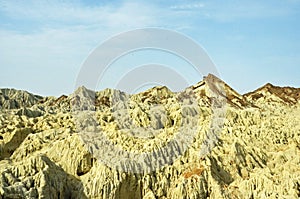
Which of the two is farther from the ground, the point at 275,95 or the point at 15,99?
the point at 275,95

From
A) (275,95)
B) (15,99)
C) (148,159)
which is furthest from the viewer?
(275,95)

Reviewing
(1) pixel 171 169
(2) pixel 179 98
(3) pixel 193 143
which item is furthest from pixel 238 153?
(2) pixel 179 98

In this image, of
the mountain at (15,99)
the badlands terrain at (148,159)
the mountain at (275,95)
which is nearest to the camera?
the badlands terrain at (148,159)

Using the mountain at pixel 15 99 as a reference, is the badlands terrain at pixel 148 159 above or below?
below

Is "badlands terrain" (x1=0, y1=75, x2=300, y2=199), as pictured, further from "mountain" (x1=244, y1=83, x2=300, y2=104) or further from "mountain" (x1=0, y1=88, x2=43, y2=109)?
"mountain" (x1=244, y1=83, x2=300, y2=104)

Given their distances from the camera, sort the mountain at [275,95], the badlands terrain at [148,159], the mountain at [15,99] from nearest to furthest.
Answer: the badlands terrain at [148,159]
the mountain at [15,99]
the mountain at [275,95]

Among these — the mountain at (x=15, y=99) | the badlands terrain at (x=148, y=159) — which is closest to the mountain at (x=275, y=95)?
the mountain at (x=15, y=99)

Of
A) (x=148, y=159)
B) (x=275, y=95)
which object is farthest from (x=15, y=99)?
(x=148, y=159)

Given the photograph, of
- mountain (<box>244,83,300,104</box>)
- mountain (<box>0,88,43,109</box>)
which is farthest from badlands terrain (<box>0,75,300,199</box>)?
mountain (<box>244,83,300,104</box>)

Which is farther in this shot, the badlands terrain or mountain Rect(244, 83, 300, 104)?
mountain Rect(244, 83, 300, 104)

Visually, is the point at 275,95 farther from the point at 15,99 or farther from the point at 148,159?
the point at 148,159

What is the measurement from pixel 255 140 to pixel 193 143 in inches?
251

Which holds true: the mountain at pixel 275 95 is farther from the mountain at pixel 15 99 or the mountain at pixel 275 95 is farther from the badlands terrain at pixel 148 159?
the badlands terrain at pixel 148 159

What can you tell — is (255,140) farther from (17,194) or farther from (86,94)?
(86,94)
